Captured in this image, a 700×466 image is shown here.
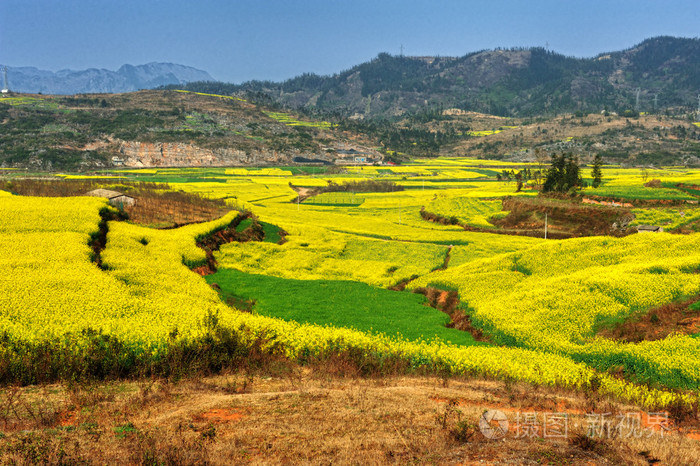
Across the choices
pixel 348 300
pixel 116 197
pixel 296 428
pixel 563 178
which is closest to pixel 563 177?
pixel 563 178

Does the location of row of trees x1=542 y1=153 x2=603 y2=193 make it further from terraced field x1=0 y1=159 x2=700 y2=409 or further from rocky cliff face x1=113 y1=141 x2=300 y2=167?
rocky cliff face x1=113 y1=141 x2=300 y2=167

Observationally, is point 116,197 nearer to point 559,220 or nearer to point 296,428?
point 296,428

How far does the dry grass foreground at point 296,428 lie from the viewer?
852cm

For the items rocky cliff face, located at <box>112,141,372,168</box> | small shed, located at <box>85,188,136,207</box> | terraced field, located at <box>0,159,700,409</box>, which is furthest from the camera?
rocky cliff face, located at <box>112,141,372,168</box>

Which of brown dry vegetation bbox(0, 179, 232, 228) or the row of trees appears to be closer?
brown dry vegetation bbox(0, 179, 232, 228)

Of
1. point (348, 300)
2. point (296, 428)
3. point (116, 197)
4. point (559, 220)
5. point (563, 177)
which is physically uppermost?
point (563, 177)

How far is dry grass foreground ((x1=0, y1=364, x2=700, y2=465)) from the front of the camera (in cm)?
852

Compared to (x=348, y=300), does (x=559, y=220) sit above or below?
above

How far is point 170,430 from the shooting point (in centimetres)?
963

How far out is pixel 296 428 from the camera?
32.9 feet

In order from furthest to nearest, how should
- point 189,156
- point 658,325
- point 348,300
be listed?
point 189,156, point 348,300, point 658,325

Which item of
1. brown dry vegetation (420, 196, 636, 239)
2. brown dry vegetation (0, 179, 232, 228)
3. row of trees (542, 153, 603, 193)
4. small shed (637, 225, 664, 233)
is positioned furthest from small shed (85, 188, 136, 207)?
row of trees (542, 153, 603, 193)

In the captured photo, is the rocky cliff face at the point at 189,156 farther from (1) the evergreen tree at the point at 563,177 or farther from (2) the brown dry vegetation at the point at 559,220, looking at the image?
(2) the brown dry vegetation at the point at 559,220

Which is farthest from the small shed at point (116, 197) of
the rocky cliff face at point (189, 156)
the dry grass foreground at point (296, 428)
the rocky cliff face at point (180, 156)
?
the rocky cliff face at point (180, 156)
